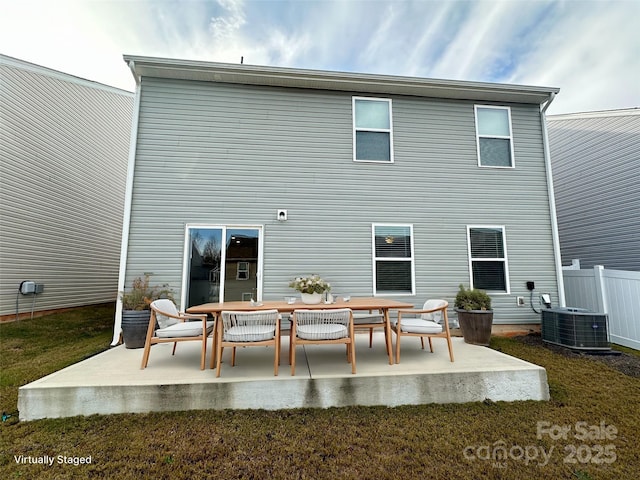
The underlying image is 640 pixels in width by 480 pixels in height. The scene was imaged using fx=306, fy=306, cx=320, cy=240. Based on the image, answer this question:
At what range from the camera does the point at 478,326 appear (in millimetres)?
5121

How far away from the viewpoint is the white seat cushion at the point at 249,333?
3.23m

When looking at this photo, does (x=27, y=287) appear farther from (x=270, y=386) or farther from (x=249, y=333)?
(x=270, y=386)

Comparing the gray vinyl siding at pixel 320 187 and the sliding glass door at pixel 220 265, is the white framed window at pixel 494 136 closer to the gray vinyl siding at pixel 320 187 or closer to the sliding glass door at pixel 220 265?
the gray vinyl siding at pixel 320 187

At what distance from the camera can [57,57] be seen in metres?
9.41

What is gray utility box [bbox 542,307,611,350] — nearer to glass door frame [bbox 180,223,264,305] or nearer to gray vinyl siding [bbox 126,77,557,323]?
gray vinyl siding [bbox 126,77,557,323]

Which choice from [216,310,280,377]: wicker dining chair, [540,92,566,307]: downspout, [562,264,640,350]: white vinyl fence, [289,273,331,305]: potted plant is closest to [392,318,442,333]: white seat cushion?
[289,273,331,305]: potted plant

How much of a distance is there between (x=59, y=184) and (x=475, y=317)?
10.3 metres

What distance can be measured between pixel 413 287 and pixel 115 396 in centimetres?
495

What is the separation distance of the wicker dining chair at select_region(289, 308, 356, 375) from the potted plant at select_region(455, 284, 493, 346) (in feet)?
9.42

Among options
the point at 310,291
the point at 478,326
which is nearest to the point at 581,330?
the point at 478,326

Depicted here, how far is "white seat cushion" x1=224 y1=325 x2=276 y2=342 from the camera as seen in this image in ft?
10.6

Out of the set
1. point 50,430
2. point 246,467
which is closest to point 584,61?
point 246,467

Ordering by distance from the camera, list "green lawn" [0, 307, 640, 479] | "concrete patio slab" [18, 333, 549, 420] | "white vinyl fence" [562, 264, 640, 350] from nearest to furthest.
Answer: "green lawn" [0, 307, 640, 479]
"concrete patio slab" [18, 333, 549, 420]
"white vinyl fence" [562, 264, 640, 350]

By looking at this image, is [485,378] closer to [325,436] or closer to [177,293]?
[325,436]
